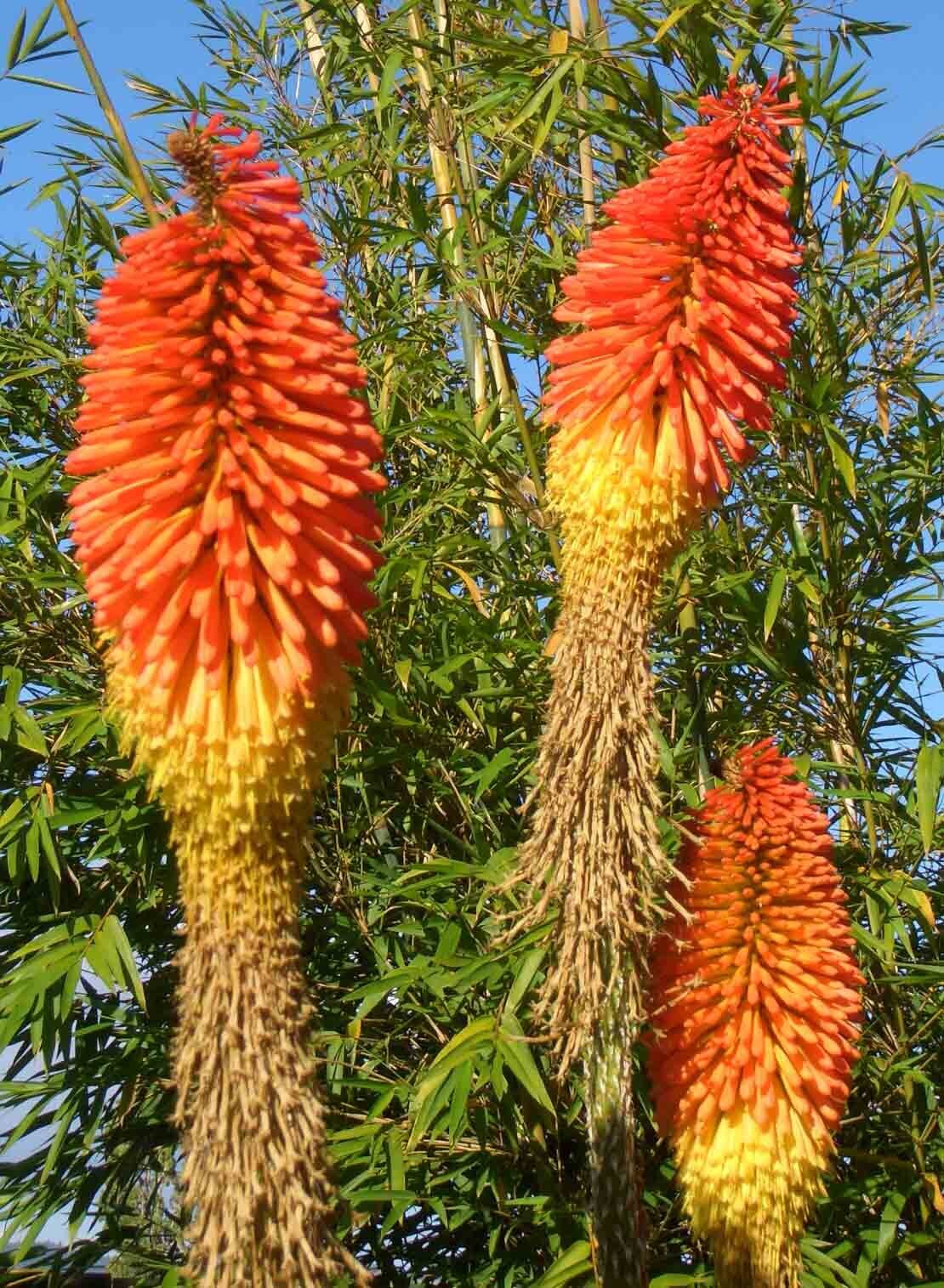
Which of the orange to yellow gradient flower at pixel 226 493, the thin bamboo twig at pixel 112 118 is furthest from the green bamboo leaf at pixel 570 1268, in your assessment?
the thin bamboo twig at pixel 112 118

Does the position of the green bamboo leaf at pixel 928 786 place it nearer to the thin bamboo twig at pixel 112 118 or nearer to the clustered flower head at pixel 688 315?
the clustered flower head at pixel 688 315

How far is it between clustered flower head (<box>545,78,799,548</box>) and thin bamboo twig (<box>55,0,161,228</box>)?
821 millimetres

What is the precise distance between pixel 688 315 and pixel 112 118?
40.3 inches

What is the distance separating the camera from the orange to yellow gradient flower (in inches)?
76.9

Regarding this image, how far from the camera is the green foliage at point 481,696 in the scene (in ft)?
13.3

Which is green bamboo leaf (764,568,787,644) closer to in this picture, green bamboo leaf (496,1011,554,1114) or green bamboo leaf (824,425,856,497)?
green bamboo leaf (824,425,856,497)

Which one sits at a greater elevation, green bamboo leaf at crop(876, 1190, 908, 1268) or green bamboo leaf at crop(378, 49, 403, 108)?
green bamboo leaf at crop(378, 49, 403, 108)

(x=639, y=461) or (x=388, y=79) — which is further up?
(x=388, y=79)

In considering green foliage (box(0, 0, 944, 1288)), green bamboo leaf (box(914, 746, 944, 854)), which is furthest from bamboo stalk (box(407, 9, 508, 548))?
green bamboo leaf (box(914, 746, 944, 854))

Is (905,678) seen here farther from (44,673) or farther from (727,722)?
(44,673)

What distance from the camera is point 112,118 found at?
7.73ft

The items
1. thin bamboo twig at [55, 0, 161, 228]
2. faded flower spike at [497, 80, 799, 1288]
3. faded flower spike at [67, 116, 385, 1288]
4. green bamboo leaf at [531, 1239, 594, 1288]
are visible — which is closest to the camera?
faded flower spike at [67, 116, 385, 1288]

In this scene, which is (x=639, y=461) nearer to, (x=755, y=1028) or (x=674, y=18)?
(x=755, y=1028)

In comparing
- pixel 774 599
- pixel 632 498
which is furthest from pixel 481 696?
pixel 632 498
